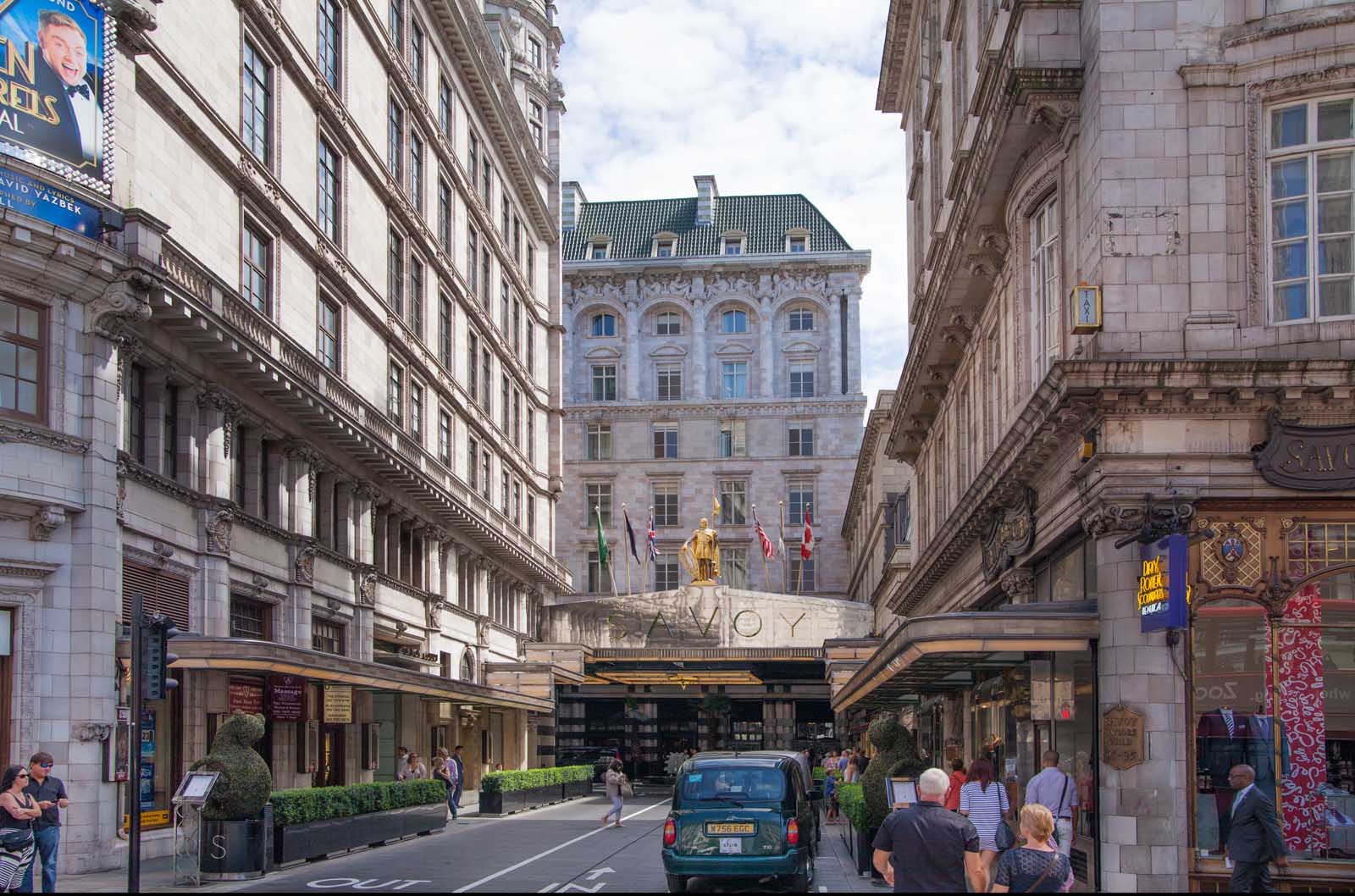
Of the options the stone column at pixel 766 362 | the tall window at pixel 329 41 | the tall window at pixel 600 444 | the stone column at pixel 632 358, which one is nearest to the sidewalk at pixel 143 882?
the tall window at pixel 329 41

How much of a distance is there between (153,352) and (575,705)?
45287mm

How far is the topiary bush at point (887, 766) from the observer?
2219 centimetres

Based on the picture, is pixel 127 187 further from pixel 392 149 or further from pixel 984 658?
pixel 392 149

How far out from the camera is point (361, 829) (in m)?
27.4

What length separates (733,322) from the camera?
102 meters

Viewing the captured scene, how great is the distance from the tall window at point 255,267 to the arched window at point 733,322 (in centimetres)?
6944

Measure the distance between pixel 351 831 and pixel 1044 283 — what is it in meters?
14.6

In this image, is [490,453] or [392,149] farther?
[490,453]

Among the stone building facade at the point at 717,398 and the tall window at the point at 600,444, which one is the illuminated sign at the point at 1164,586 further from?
the tall window at the point at 600,444

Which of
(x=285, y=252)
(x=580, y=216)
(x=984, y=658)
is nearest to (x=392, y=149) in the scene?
(x=285, y=252)

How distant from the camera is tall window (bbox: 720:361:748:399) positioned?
10144cm

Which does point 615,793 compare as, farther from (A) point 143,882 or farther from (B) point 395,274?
(B) point 395,274

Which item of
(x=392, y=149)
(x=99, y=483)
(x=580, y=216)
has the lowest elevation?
(x=99, y=483)

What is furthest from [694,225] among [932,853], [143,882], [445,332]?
[932,853]
